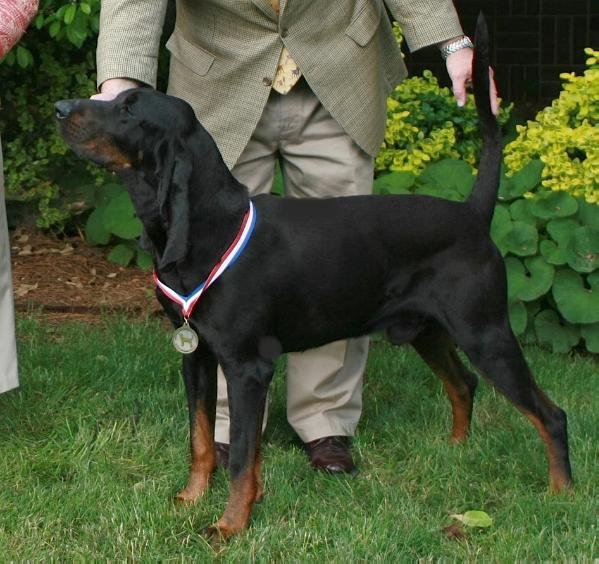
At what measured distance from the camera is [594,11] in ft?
34.2

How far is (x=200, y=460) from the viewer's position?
3984mm

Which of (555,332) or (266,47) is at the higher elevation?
(266,47)

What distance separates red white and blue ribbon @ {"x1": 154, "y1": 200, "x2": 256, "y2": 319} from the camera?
3.63 meters

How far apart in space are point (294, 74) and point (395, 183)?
2132 millimetres

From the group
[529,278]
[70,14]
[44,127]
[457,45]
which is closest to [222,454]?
[457,45]

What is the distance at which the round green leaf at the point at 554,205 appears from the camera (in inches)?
225

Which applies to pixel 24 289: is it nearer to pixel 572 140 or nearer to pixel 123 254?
pixel 123 254

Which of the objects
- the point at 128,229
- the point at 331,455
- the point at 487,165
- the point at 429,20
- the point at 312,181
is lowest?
the point at 128,229

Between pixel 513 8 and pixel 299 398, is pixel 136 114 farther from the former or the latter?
pixel 513 8

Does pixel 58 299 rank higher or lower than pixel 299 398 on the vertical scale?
lower

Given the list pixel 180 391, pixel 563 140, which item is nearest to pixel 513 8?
pixel 563 140

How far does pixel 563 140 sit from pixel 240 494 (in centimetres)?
290

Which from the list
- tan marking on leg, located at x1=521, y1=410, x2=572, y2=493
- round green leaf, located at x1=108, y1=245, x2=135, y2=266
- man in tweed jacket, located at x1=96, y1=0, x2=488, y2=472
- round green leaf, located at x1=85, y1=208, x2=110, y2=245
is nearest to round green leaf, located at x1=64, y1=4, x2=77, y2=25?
man in tweed jacket, located at x1=96, y1=0, x2=488, y2=472

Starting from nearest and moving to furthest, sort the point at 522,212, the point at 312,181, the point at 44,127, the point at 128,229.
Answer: the point at 312,181
the point at 522,212
the point at 128,229
the point at 44,127
